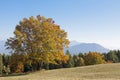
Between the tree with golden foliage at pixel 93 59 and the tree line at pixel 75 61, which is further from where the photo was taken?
the tree with golden foliage at pixel 93 59

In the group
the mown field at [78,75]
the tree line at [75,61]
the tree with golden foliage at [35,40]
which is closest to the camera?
the mown field at [78,75]

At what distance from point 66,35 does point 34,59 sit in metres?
8.60

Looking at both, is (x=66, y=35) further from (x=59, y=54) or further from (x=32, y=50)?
(x=32, y=50)

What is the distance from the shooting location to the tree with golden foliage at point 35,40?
57.7 meters

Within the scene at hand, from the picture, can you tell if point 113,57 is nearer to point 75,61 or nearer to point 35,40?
point 75,61

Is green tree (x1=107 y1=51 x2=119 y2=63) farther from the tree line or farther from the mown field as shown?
the mown field

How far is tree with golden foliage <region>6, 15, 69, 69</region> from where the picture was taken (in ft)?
189

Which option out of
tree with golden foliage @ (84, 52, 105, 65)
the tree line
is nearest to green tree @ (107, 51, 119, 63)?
the tree line

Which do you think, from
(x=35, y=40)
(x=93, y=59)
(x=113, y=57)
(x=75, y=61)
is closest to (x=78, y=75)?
(x=35, y=40)

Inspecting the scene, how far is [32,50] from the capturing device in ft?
192

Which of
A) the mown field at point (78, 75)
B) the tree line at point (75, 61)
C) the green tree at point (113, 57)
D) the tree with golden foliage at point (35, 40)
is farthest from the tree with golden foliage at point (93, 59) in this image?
the mown field at point (78, 75)

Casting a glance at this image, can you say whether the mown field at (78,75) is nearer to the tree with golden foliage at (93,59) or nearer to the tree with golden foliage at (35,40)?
the tree with golden foliage at (35,40)

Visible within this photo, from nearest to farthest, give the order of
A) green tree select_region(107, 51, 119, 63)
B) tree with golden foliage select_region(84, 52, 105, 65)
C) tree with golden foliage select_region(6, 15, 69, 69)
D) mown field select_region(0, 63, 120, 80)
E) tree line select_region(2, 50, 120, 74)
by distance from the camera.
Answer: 1. mown field select_region(0, 63, 120, 80)
2. tree with golden foliage select_region(6, 15, 69, 69)
3. tree line select_region(2, 50, 120, 74)
4. tree with golden foliage select_region(84, 52, 105, 65)
5. green tree select_region(107, 51, 119, 63)

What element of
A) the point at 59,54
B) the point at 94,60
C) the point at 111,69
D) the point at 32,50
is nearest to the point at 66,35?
the point at 59,54
